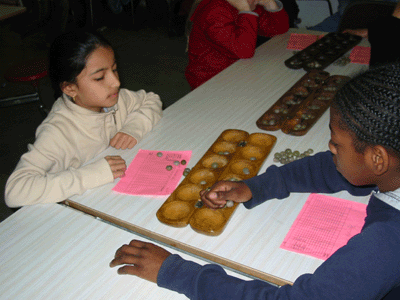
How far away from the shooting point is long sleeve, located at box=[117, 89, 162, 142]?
129cm

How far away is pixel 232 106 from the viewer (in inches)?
57.4

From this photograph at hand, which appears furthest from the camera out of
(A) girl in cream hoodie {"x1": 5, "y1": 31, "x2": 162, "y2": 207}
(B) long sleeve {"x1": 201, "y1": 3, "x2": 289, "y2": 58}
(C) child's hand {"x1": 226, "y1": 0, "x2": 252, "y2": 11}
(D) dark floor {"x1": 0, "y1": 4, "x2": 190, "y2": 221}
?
(D) dark floor {"x1": 0, "y1": 4, "x2": 190, "y2": 221}

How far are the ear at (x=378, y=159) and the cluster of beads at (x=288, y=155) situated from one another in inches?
16.8

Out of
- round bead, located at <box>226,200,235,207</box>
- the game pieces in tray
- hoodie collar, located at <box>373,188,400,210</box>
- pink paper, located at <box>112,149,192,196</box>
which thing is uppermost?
hoodie collar, located at <box>373,188,400,210</box>

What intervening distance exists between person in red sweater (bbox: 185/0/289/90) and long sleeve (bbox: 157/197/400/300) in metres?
1.33

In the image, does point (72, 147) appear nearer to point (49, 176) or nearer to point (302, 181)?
point (49, 176)

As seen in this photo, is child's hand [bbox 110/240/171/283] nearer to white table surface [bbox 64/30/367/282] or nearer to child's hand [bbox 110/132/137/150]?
white table surface [bbox 64/30/367/282]

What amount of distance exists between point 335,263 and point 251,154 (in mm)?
556

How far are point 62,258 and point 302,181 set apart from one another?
0.68m

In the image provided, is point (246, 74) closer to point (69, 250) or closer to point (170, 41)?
point (69, 250)

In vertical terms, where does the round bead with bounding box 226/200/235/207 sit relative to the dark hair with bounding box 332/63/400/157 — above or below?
below

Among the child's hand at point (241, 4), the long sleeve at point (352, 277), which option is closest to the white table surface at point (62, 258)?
the long sleeve at point (352, 277)

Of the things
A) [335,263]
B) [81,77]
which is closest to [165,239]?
[335,263]

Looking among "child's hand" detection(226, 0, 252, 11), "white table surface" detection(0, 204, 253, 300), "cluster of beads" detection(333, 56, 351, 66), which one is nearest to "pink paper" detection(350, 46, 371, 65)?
"cluster of beads" detection(333, 56, 351, 66)
